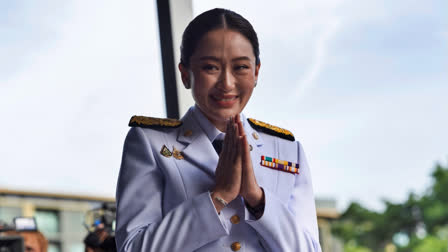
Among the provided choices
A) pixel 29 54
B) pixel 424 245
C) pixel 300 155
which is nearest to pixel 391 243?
pixel 424 245

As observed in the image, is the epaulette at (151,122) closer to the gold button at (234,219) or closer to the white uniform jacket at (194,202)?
the white uniform jacket at (194,202)

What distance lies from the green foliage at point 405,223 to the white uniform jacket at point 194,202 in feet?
52.4

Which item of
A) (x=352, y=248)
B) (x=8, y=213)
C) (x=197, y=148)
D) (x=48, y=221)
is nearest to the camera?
(x=197, y=148)

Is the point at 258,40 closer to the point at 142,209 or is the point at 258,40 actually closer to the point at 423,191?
the point at 142,209

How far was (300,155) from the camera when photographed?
3.41 ft

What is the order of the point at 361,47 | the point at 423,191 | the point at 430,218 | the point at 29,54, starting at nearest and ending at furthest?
the point at 29,54, the point at 430,218, the point at 423,191, the point at 361,47

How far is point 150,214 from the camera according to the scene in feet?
2.96

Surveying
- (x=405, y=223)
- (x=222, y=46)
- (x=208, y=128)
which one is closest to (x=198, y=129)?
(x=208, y=128)

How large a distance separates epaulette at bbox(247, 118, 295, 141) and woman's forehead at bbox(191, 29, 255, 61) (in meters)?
0.15

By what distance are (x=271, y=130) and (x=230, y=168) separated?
22 centimetres

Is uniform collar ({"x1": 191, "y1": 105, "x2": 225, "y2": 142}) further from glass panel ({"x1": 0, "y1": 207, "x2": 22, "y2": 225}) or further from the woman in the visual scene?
glass panel ({"x1": 0, "y1": 207, "x2": 22, "y2": 225})

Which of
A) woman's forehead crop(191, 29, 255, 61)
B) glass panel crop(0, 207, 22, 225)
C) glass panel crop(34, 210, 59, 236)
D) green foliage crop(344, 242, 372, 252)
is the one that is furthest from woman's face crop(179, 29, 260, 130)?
green foliage crop(344, 242, 372, 252)

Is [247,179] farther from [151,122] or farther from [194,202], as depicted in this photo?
→ [151,122]

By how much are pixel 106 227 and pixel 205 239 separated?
1765 mm
